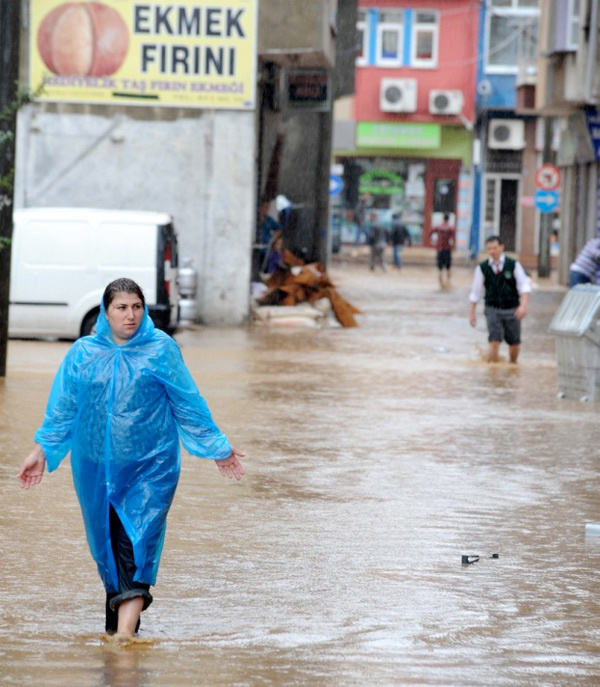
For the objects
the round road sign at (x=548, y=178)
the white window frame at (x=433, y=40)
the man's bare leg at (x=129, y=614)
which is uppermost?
Answer: the white window frame at (x=433, y=40)

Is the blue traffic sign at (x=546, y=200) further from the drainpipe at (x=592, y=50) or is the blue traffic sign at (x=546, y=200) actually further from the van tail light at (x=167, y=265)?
the van tail light at (x=167, y=265)

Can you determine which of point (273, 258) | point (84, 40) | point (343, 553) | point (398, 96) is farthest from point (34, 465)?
point (398, 96)

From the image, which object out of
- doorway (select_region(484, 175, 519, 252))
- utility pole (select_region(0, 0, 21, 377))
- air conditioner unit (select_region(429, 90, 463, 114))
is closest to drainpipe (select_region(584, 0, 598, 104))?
utility pole (select_region(0, 0, 21, 377))

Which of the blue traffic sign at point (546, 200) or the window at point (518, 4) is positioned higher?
the window at point (518, 4)

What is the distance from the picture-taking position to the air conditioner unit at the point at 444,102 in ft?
184

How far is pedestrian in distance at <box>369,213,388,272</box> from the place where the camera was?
4497cm

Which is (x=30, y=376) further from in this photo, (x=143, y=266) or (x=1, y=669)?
(x=1, y=669)

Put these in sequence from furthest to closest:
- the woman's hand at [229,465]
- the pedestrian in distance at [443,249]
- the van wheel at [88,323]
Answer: the pedestrian in distance at [443,249] < the van wheel at [88,323] < the woman's hand at [229,465]

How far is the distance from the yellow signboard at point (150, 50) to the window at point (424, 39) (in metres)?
34.2

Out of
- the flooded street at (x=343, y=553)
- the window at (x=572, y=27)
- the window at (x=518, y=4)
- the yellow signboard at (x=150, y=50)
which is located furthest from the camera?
the window at (x=518, y=4)

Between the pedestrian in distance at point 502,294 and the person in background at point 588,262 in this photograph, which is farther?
the pedestrian in distance at point 502,294

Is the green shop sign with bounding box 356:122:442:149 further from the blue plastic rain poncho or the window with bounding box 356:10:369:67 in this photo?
the blue plastic rain poncho

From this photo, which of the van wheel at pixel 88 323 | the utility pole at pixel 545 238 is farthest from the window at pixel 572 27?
the van wheel at pixel 88 323

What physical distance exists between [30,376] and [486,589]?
946cm
